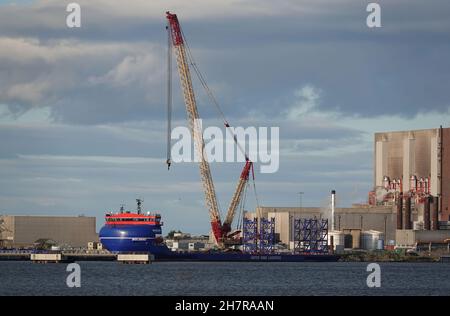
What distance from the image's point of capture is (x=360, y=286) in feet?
395

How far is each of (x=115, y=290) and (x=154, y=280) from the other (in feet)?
72.5
